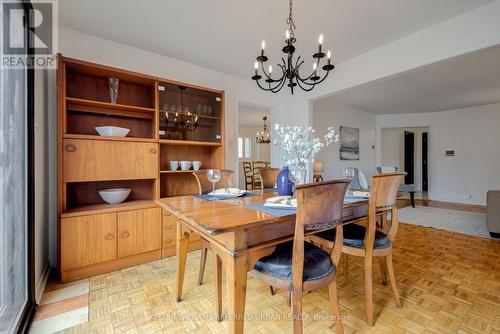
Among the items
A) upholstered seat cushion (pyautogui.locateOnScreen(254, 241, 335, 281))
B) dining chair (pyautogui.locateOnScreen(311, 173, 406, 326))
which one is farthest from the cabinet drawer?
dining chair (pyautogui.locateOnScreen(311, 173, 406, 326))

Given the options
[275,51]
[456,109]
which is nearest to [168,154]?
[275,51]

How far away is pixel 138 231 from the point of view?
7.80 feet

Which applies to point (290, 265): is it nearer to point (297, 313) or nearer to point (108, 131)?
point (297, 313)

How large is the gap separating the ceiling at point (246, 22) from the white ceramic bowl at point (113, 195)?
1.74m

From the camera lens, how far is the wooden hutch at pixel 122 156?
6.84 ft

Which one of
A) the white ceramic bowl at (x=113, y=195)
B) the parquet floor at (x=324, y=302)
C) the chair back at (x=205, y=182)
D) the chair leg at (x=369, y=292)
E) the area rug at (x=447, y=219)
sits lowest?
the parquet floor at (x=324, y=302)

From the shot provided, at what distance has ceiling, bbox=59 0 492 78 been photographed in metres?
2.01

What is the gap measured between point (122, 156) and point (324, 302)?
2.36m

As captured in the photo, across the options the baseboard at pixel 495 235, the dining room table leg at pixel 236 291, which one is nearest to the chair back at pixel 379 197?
the dining room table leg at pixel 236 291

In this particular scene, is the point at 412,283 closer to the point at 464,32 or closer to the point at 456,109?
the point at 464,32

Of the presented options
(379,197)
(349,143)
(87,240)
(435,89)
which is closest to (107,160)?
(87,240)

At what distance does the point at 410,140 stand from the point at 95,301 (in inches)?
379

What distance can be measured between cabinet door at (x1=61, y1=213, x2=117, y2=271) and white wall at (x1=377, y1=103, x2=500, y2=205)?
690 centimetres

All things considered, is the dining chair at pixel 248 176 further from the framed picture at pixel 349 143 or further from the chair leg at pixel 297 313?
the chair leg at pixel 297 313
